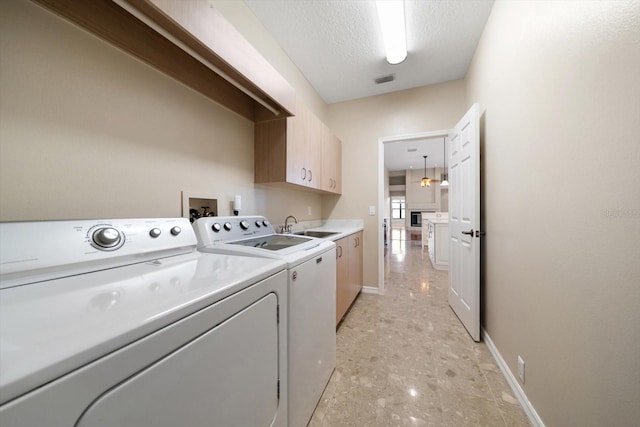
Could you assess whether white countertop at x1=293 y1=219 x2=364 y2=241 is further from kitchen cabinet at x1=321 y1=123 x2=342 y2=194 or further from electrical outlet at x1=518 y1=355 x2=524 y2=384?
electrical outlet at x1=518 y1=355 x2=524 y2=384

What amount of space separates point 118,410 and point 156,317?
0.52ft

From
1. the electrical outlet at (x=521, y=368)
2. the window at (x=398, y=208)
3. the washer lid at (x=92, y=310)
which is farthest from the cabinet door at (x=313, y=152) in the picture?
the window at (x=398, y=208)

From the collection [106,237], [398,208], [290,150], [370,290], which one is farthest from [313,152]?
[398,208]

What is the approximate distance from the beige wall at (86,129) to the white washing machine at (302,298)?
30 cm

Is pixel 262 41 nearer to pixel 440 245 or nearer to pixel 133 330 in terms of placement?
pixel 133 330

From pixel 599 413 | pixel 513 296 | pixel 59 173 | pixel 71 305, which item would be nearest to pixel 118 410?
pixel 71 305

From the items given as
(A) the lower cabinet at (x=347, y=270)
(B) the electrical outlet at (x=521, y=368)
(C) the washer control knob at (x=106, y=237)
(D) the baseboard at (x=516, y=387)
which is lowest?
(D) the baseboard at (x=516, y=387)

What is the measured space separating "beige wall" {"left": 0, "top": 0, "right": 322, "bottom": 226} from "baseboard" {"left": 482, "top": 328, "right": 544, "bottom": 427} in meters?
2.16

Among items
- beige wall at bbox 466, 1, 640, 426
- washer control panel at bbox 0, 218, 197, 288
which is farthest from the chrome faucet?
beige wall at bbox 466, 1, 640, 426

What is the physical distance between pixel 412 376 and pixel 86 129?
86.3 inches

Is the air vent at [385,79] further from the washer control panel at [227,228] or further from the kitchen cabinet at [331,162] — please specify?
the washer control panel at [227,228]

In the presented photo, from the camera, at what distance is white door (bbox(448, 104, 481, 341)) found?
1836 mm

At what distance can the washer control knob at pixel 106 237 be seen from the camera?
0.79 metres

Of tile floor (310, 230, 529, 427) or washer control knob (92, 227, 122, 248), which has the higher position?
washer control knob (92, 227, 122, 248)
